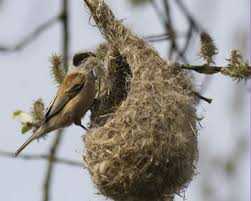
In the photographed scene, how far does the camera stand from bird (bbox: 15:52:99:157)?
5230 mm

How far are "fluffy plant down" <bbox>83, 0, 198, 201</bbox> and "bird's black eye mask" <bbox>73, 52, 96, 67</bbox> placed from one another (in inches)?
16.6

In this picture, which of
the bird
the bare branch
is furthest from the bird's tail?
the bare branch

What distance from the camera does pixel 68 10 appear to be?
201 inches

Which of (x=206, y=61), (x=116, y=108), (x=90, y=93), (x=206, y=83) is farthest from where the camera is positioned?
(x=90, y=93)

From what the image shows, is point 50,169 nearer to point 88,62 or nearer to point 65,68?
point 65,68

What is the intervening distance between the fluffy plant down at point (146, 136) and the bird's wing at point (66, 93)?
504 millimetres

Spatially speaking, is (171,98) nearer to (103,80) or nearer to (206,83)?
(206,83)

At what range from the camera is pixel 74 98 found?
17.8 feet

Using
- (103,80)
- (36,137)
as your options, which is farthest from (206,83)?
(36,137)

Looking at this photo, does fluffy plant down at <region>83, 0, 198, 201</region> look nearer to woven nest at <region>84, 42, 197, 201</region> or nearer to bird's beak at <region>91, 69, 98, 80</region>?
woven nest at <region>84, 42, 197, 201</region>

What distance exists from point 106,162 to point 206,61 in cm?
80

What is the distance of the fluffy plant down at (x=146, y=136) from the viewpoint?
438cm

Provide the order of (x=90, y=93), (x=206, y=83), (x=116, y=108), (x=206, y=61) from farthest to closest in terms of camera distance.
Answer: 1. (x=90, y=93)
2. (x=116, y=108)
3. (x=206, y=83)
4. (x=206, y=61)

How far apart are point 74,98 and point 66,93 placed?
8cm
